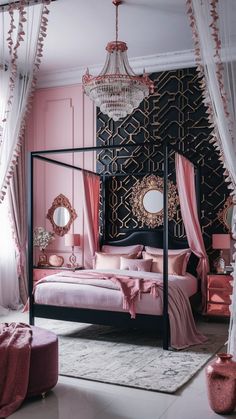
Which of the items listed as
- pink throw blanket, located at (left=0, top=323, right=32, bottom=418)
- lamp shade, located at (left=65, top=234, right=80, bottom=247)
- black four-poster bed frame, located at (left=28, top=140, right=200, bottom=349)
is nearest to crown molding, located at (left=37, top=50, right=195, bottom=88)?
black four-poster bed frame, located at (left=28, top=140, right=200, bottom=349)

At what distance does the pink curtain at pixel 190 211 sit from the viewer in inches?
227

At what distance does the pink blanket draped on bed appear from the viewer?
4773 mm

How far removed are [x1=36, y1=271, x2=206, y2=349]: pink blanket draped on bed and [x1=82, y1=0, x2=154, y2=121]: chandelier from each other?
1854 millimetres

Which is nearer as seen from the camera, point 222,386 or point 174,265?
point 222,386

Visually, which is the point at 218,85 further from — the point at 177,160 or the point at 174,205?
the point at 174,205

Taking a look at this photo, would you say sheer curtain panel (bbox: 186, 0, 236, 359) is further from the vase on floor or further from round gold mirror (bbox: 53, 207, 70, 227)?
round gold mirror (bbox: 53, 207, 70, 227)

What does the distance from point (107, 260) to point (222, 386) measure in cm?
347

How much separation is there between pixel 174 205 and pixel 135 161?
91 centimetres

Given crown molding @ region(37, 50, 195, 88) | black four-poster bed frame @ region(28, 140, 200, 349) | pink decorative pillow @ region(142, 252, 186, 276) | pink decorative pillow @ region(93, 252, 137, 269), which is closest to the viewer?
black four-poster bed frame @ region(28, 140, 200, 349)

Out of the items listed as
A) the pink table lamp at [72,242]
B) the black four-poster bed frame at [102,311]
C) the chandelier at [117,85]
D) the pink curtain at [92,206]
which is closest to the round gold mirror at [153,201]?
the pink curtain at [92,206]

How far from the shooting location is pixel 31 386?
3.36 meters

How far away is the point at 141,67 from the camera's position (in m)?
6.84

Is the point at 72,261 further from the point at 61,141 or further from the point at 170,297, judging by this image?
the point at 170,297

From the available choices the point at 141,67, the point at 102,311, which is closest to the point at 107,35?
the point at 141,67
